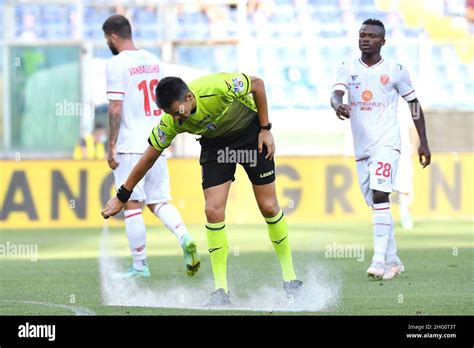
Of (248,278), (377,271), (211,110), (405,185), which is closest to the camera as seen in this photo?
(211,110)

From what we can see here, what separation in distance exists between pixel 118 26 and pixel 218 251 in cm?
299

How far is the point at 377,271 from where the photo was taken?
10094mm

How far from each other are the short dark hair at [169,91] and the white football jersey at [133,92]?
3017mm

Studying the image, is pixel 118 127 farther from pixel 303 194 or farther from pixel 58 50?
pixel 58 50

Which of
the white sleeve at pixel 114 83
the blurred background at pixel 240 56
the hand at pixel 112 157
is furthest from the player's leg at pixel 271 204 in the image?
the blurred background at pixel 240 56

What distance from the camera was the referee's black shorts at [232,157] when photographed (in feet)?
27.3

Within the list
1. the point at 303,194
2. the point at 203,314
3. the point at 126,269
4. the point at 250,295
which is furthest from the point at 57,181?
the point at 203,314

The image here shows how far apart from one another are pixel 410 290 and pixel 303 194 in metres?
9.39

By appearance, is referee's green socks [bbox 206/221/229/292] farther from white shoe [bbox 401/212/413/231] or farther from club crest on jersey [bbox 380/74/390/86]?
white shoe [bbox 401/212/413/231]

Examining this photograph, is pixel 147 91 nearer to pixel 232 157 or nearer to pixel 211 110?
pixel 232 157

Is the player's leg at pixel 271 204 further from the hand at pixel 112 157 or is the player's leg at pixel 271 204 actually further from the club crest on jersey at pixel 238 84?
the hand at pixel 112 157

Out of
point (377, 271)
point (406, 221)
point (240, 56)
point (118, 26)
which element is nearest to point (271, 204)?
point (377, 271)

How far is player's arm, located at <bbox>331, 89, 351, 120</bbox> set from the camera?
962 centimetres

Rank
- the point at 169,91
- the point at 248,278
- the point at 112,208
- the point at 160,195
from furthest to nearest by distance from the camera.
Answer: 1. the point at 160,195
2. the point at 248,278
3. the point at 112,208
4. the point at 169,91
